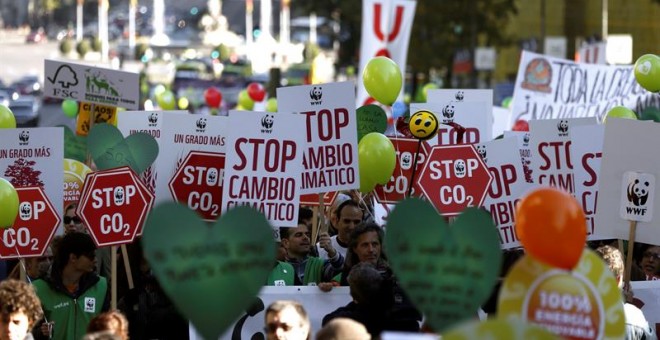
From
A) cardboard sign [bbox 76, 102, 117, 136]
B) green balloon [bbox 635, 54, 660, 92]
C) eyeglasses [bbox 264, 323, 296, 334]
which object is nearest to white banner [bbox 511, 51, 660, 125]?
green balloon [bbox 635, 54, 660, 92]

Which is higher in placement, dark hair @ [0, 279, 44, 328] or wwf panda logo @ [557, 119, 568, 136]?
wwf panda logo @ [557, 119, 568, 136]

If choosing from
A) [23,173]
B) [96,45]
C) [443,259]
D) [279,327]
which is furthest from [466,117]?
[96,45]

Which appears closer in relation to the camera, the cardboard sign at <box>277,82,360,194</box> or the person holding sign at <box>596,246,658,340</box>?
the person holding sign at <box>596,246,658,340</box>

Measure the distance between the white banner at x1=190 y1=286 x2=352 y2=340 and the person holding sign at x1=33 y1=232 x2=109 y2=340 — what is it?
786 mm

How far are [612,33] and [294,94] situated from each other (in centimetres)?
3494

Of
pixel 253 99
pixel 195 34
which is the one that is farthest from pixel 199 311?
A: pixel 195 34

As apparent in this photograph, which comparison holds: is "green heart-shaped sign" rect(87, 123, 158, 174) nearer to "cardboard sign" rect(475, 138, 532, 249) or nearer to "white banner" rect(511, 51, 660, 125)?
"cardboard sign" rect(475, 138, 532, 249)

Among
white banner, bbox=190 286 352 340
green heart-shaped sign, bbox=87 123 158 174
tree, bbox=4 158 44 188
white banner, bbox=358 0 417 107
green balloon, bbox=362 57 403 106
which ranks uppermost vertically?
white banner, bbox=358 0 417 107

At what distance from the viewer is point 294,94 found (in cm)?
1171

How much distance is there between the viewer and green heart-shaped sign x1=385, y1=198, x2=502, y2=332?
6301 millimetres

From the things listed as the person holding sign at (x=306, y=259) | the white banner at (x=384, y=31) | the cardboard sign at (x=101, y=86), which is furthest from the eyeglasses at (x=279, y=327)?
the white banner at (x=384, y=31)

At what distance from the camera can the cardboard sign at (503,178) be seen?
11.0m

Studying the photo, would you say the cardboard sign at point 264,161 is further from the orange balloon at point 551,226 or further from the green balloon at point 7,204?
the orange balloon at point 551,226

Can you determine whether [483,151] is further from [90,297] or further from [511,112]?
[511,112]
